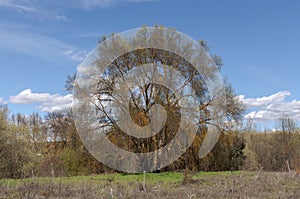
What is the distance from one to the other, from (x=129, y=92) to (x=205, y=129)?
5.63 metres

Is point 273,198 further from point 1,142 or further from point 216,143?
point 216,143

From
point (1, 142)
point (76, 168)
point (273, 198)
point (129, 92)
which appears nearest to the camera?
point (273, 198)

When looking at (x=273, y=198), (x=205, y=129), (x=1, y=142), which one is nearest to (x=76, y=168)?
(x=1, y=142)

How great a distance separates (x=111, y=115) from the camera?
21.0m

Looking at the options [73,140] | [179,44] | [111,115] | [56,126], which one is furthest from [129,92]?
[56,126]

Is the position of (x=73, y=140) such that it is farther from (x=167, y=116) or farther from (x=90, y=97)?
(x=167, y=116)

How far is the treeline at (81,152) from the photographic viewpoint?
17344mm

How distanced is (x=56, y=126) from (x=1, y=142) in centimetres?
1426

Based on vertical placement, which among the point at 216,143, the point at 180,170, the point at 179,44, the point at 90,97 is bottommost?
the point at 180,170

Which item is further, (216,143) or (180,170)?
(216,143)

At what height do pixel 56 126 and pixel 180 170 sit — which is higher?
pixel 56 126

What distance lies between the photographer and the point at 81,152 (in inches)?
874

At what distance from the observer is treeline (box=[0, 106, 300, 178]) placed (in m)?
17.3

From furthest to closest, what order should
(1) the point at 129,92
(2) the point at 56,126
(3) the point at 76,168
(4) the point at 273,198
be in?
(2) the point at 56,126 → (3) the point at 76,168 → (1) the point at 129,92 → (4) the point at 273,198
